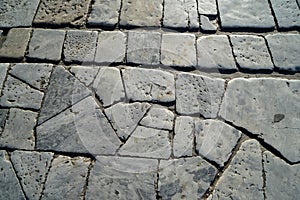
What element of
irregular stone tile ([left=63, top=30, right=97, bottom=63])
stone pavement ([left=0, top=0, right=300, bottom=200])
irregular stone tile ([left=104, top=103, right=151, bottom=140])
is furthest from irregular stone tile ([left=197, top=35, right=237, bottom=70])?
irregular stone tile ([left=63, top=30, right=97, bottom=63])

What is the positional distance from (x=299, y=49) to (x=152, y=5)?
1.70m

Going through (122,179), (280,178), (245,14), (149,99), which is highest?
(245,14)

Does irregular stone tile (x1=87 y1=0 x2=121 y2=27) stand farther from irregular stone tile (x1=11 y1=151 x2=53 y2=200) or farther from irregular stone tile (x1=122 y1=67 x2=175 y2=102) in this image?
irregular stone tile (x1=11 y1=151 x2=53 y2=200)

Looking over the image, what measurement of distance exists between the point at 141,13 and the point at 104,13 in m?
0.43

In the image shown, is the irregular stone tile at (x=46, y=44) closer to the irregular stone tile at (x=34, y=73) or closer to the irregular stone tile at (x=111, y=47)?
the irregular stone tile at (x=34, y=73)

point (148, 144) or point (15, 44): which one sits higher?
point (15, 44)

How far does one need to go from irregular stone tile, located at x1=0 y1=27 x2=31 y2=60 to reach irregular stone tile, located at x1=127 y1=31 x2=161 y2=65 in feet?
3.76

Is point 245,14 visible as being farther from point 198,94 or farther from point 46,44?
point 46,44

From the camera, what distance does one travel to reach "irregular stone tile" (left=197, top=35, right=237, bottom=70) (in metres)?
3.31

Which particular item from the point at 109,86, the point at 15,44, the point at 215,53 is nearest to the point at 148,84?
the point at 109,86

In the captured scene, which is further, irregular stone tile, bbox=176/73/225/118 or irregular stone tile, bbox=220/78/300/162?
irregular stone tile, bbox=176/73/225/118

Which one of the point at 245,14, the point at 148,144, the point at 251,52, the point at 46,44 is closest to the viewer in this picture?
the point at 148,144

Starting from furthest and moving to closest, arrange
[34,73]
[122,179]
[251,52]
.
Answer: [251,52]
[34,73]
[122,179]

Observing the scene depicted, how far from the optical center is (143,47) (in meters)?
3.44
